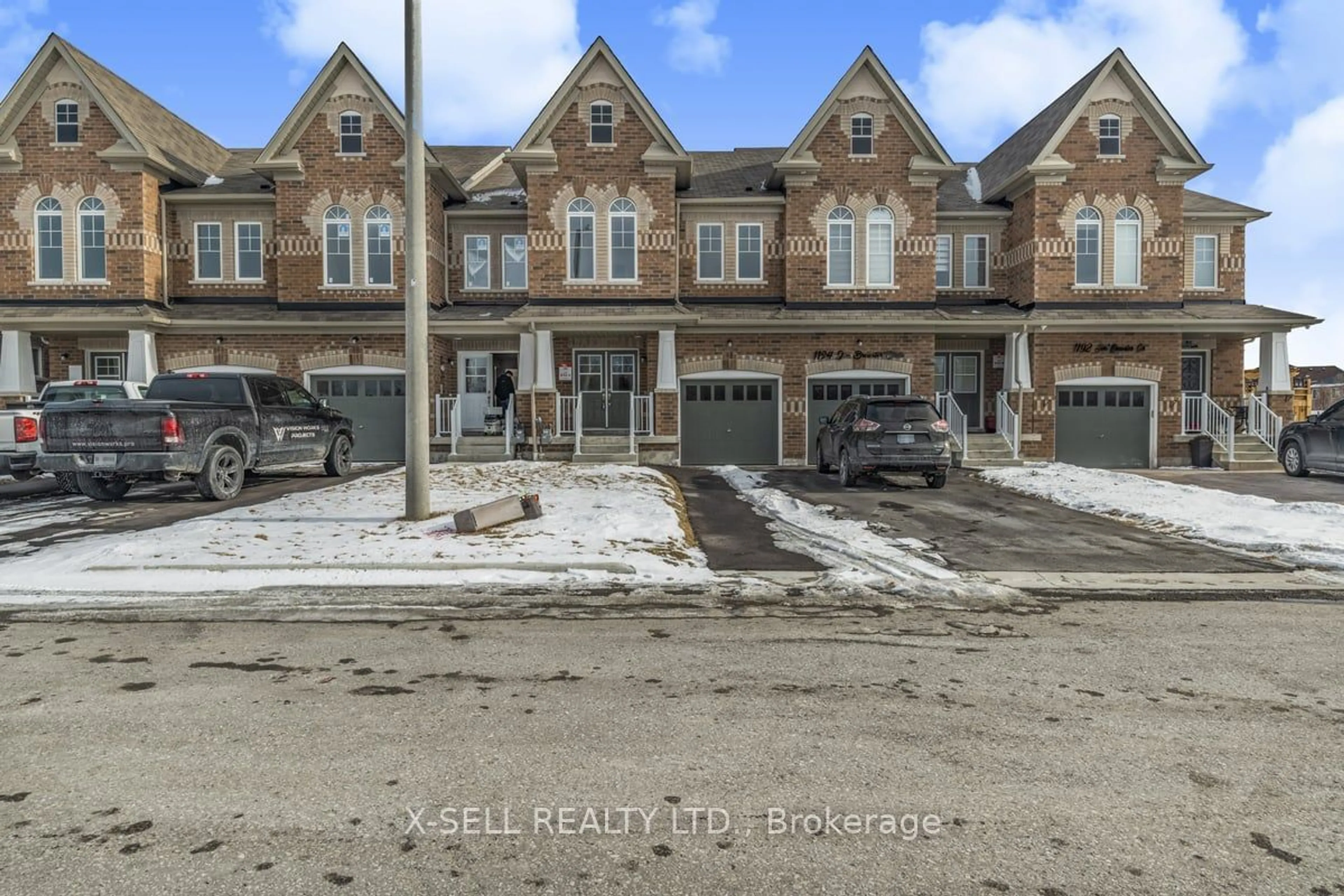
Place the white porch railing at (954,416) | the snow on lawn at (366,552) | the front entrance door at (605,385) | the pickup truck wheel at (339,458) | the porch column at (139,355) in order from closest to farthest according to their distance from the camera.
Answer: the snow on lawn at (366,552) < the pickup truck wheel at (339,458) < the porch column at (139,355) < the white porch railing at (954,416) < the front entrance door at (605,385)

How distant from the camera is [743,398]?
20938mm

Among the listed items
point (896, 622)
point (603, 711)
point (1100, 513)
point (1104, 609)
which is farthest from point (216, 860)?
point (1100, 513)

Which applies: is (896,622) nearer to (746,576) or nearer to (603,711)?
(746,576)

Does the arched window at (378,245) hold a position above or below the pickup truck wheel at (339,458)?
above

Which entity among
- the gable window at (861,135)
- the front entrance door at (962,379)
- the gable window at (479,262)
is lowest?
the front entrance door at (962,379)

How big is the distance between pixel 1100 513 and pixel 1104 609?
256 inches

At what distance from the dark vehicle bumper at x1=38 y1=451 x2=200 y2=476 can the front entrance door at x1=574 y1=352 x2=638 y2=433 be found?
35.9 ft

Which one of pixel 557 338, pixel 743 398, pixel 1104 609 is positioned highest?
pixel 557 338

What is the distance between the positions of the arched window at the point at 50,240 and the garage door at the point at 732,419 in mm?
16356

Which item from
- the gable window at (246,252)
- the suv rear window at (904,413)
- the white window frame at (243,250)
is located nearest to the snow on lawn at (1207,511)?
A: the suv rear window at (904,413)

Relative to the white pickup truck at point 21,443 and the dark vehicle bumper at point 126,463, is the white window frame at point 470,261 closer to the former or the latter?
the white pickup truck at point 21,443

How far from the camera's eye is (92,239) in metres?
20.5

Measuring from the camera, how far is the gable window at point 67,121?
20.5m

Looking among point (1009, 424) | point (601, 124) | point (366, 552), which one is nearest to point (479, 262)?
point (601, 124)
